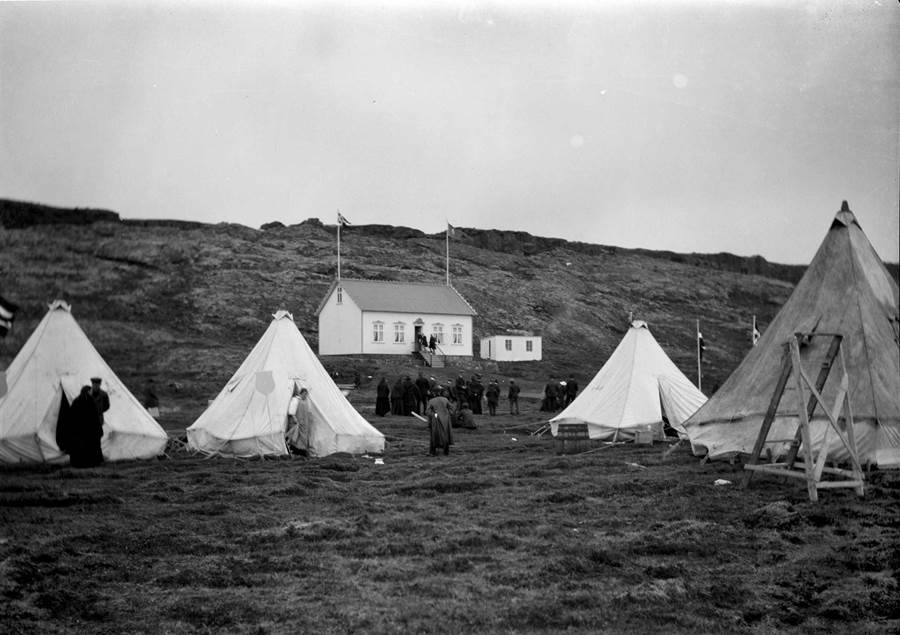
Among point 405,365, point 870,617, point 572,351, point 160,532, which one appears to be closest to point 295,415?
point 160,532

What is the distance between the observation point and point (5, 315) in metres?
7.04

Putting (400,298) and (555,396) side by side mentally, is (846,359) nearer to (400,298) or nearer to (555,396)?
(555,396)

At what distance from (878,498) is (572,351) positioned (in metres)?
53.0

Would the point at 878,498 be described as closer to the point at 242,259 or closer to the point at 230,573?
the point at 230,573

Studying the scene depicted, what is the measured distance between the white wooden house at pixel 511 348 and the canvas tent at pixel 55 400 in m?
37.1

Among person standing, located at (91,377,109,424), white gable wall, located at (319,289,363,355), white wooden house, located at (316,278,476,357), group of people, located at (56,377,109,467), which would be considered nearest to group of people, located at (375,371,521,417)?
person standing, located at (91,377,109,424)

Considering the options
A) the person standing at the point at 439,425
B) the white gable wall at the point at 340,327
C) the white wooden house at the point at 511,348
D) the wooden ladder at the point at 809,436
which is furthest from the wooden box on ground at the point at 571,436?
the white wooden house at the point at 511,348

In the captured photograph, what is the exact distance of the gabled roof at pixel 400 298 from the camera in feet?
171

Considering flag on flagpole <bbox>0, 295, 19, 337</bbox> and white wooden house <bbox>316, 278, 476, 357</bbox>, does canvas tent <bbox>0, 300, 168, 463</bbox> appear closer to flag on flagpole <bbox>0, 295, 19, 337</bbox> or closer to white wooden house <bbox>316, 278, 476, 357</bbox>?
flag on flagpole <bbox>0, 295, 19, 337</bbox>

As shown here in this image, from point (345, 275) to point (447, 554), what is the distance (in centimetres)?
6851

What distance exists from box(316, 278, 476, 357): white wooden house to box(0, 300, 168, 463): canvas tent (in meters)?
33.2

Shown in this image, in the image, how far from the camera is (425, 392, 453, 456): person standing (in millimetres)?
16859

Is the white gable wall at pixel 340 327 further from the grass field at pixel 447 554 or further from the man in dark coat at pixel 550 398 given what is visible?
the grass field at pixel 447 554

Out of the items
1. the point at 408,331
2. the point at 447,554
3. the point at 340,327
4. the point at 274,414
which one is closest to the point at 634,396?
the point at 274,414
